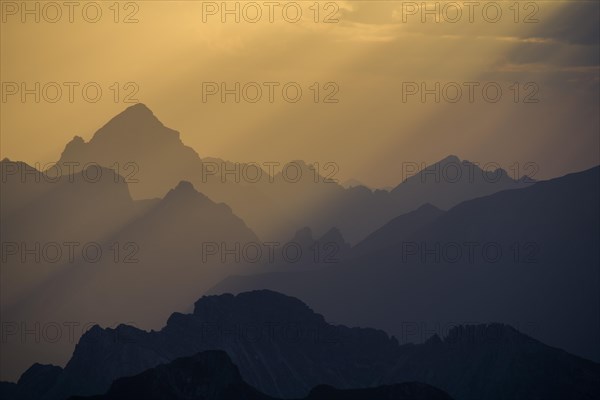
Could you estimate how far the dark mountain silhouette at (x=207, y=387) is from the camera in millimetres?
189375

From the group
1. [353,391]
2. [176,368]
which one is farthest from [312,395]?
[176,368]

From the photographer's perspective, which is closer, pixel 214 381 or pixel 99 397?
pixel 99 397

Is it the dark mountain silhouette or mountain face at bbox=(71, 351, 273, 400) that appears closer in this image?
mountain face at bbox=(71, 351, 273, 400)

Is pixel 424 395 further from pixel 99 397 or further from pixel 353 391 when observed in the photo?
pixel 99 397

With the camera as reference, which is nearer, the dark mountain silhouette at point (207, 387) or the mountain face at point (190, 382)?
the mountain face at point (190, 382)

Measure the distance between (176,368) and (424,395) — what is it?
121 ft

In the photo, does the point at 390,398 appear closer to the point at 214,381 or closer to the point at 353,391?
the point at 353,391

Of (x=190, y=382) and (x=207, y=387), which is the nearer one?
(x=190, y=382)

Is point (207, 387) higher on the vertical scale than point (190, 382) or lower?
lower

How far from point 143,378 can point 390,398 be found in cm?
3650

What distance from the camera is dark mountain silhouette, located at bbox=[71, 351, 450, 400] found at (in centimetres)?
18938

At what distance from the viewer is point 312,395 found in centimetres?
19488

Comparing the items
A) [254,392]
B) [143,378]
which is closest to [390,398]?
[254,392]

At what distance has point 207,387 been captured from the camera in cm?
19350
